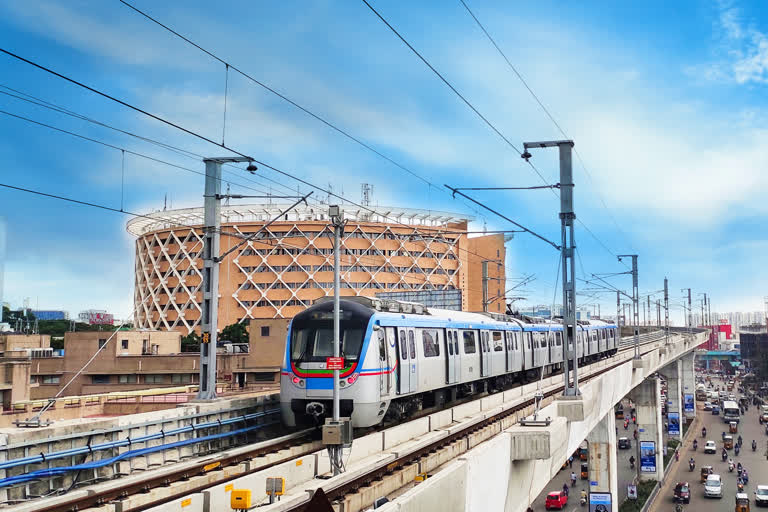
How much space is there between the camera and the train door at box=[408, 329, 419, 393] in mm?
19703

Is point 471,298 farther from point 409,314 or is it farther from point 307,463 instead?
point 307,463

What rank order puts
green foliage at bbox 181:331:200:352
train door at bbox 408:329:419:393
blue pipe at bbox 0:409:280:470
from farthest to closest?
1. green foliage at bbox 181:331:200:352
2. train door at bbox 408:329:419:393
3. blue pipe at bbox 0:409:280:470

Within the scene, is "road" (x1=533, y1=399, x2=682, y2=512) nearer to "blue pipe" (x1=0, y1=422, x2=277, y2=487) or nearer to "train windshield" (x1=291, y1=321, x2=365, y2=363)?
"train windshield" (x1=291, y1=321, x2=365, y2=363)

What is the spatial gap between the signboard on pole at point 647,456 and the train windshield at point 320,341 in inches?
1666

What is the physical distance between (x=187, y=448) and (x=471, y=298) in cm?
9950

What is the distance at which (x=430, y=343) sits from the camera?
21.3 meters

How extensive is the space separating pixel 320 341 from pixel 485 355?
35.8 ft

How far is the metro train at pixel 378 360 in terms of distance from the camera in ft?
56.7

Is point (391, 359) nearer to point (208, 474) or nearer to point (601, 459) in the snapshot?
point (208, 474)

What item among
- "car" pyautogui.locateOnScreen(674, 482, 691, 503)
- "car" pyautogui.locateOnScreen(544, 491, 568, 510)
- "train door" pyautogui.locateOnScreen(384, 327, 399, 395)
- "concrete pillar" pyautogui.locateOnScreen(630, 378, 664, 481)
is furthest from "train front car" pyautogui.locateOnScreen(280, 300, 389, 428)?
"concrete pillar" pyautogui.locateOnScreen(630, 378, 664, 481)

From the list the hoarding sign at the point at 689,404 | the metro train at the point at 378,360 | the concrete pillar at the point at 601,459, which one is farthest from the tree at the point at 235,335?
the hoarding sign at the point at 689,404

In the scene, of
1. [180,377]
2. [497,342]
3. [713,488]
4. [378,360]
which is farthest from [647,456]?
[378,360]

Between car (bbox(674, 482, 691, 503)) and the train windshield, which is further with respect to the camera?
car (bbox(674, 482, 691, 503))

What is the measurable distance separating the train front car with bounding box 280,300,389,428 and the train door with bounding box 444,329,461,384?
5004mm
